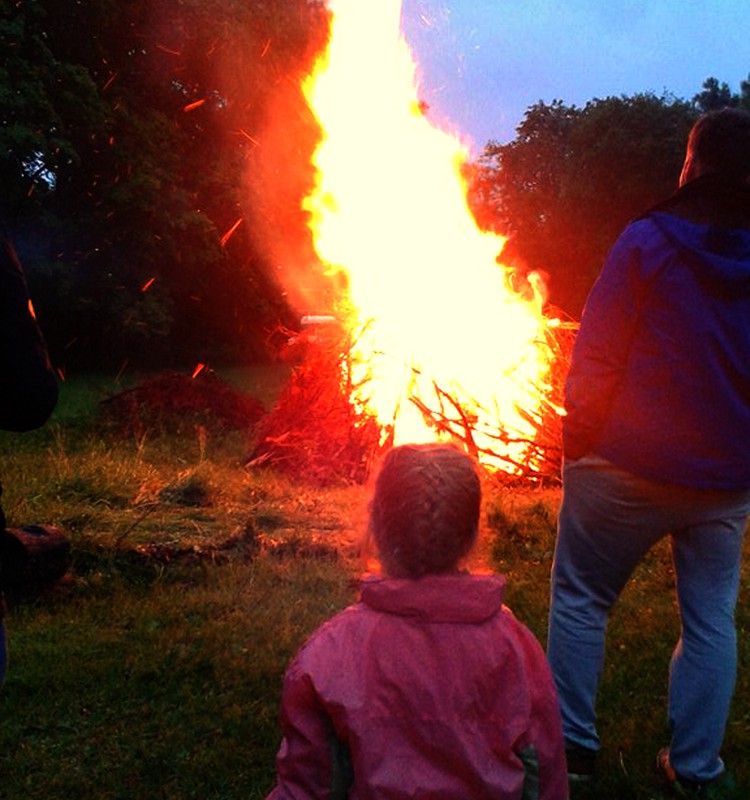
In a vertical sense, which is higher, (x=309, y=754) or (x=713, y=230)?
(x=713, y=230)

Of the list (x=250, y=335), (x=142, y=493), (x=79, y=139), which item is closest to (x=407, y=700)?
(x=142, y=493)

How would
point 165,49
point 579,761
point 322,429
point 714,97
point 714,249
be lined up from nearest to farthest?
point 714,249 < point 579,761 < point 322,429 < point 165,49 < point 714,97

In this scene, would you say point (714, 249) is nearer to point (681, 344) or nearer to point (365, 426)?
point (681, 344)

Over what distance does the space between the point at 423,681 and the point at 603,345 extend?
1293 mm

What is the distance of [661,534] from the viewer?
2873 mm

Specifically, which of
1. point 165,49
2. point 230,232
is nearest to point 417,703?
point 165,49

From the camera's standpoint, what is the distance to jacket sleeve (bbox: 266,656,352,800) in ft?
→ 6.32

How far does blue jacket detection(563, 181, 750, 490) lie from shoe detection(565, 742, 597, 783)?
3.07 ft

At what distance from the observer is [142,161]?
68.0ft

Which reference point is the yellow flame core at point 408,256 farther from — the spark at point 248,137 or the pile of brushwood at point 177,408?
the spark at point 248,137

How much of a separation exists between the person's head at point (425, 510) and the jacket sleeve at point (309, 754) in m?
0.32

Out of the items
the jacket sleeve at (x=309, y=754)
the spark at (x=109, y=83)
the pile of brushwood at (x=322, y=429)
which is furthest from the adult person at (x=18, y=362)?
the spark at (x=109, y=83)

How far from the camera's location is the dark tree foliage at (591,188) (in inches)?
1115

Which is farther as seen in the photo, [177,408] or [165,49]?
[165,49]
